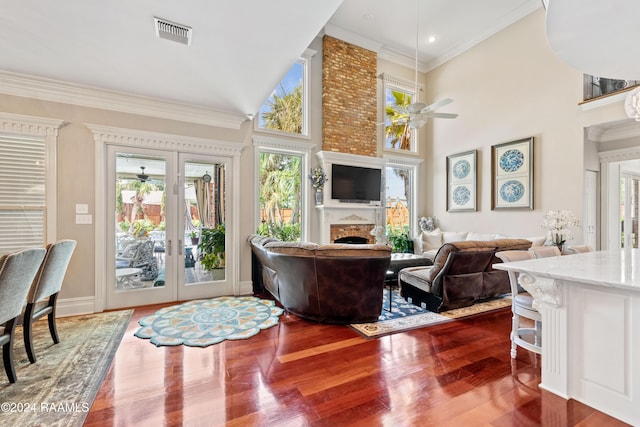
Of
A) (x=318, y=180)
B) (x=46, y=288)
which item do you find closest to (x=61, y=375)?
(x=46, y=288)

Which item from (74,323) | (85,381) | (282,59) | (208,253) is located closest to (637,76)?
(282,59)

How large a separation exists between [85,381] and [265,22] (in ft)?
10.5

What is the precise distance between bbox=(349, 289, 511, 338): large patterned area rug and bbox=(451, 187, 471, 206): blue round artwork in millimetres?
2742

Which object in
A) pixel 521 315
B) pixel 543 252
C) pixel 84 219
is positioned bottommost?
pixel 521 315

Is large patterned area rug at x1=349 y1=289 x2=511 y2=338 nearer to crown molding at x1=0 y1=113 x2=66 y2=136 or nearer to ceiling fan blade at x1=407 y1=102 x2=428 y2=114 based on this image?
ceiling fan blade at x1=407 y1=102 x2=428 y2=114

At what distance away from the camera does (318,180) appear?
5.66 metres

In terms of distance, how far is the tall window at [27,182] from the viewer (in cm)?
341

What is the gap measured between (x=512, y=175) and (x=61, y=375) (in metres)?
7.09

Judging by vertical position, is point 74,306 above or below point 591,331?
below

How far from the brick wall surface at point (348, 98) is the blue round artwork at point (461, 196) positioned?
2144 mm

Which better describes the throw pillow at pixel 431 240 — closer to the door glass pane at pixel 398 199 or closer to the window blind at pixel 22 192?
the door glass pane at pixel 398 199

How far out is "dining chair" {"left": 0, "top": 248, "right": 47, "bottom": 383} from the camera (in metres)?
1.86

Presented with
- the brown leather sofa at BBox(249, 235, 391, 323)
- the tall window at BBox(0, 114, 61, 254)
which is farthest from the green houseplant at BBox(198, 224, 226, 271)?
the tall window at BBox(0, 114, 61, 254)

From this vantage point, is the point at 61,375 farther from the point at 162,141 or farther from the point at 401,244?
the point at 401,244
